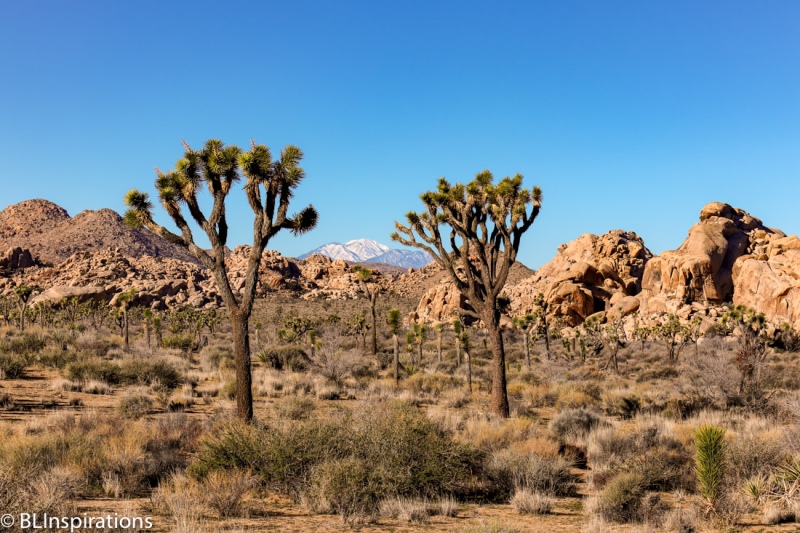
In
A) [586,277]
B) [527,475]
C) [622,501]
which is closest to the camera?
[622,501]

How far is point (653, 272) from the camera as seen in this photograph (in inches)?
2341

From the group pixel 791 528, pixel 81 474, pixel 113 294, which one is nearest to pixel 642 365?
pixel 791 528

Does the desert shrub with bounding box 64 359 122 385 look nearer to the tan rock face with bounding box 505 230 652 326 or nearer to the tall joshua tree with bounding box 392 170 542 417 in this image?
the tall joshua tree with bounding box 392 170 542 417

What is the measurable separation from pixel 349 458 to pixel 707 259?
57293mm

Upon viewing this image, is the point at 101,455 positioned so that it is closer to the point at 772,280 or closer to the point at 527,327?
the point at 527,327

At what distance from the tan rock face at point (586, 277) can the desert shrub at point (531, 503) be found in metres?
54.0

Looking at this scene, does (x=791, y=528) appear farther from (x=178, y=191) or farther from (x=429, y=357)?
(x=429, y=357)

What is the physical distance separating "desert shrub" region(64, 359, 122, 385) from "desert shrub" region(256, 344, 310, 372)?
7290 millimetres

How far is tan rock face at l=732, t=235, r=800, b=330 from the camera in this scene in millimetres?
48562

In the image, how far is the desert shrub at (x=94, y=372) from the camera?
17906 mm

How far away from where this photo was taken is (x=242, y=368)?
39.4 ft

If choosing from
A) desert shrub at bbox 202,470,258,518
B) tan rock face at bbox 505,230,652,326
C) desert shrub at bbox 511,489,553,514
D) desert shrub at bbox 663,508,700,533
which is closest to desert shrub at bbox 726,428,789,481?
desert shrub at bbox 663,508,700,533

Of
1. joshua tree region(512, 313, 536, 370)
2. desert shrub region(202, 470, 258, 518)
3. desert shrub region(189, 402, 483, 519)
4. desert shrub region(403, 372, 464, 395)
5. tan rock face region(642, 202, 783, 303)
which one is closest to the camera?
desert shrub region(202, 470, 258, 518)

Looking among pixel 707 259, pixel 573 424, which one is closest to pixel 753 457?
pixel 573 424
